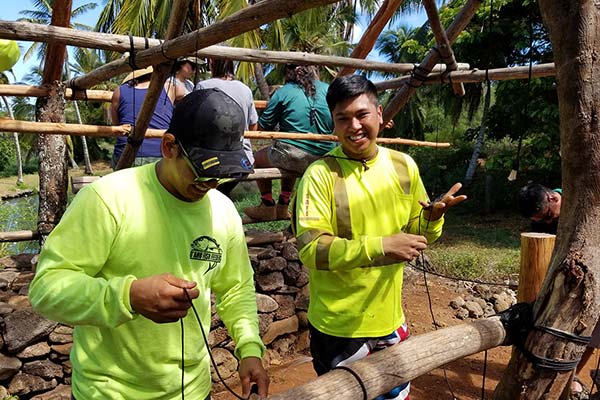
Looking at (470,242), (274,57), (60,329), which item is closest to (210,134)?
(274,57)

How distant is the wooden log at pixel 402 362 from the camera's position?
1.30m

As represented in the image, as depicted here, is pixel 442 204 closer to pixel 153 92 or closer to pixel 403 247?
pixel 403 247

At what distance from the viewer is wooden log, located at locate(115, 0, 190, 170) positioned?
266 centimetres

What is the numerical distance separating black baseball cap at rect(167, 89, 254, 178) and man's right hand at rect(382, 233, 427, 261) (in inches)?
24.3

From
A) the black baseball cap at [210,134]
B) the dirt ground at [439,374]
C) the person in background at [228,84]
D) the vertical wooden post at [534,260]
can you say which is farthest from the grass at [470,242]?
the black baseball cap at [210,134]

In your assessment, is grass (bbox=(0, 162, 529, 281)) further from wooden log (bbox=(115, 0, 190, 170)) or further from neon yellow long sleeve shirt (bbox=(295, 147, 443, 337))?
neon yellow long sleeve shirt (bbox=(295, 147, 443, 337))

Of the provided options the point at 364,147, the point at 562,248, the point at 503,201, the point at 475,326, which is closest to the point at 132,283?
the point at 364,147

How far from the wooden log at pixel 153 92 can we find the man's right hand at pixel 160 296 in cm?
199

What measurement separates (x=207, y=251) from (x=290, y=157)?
9.51 feet

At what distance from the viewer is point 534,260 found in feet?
6.77

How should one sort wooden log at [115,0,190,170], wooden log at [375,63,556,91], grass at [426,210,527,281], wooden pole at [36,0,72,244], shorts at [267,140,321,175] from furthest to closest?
grass at [426,210,527,281]
shorts at [267,140,321,175]
wooden log at [375,63,556,91]
wooden pole at [36,0,72,244]
wooden log at [115,0,190,170]

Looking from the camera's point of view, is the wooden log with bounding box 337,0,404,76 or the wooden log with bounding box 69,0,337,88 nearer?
the wooden log with bounding box 69,0,337,88

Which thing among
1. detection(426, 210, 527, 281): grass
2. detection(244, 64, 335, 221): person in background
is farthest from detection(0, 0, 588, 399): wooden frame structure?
detection(426, 210, 527, 281): grass

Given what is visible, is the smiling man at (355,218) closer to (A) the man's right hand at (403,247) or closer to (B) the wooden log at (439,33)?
(A) the man's right hand at (403,247)
